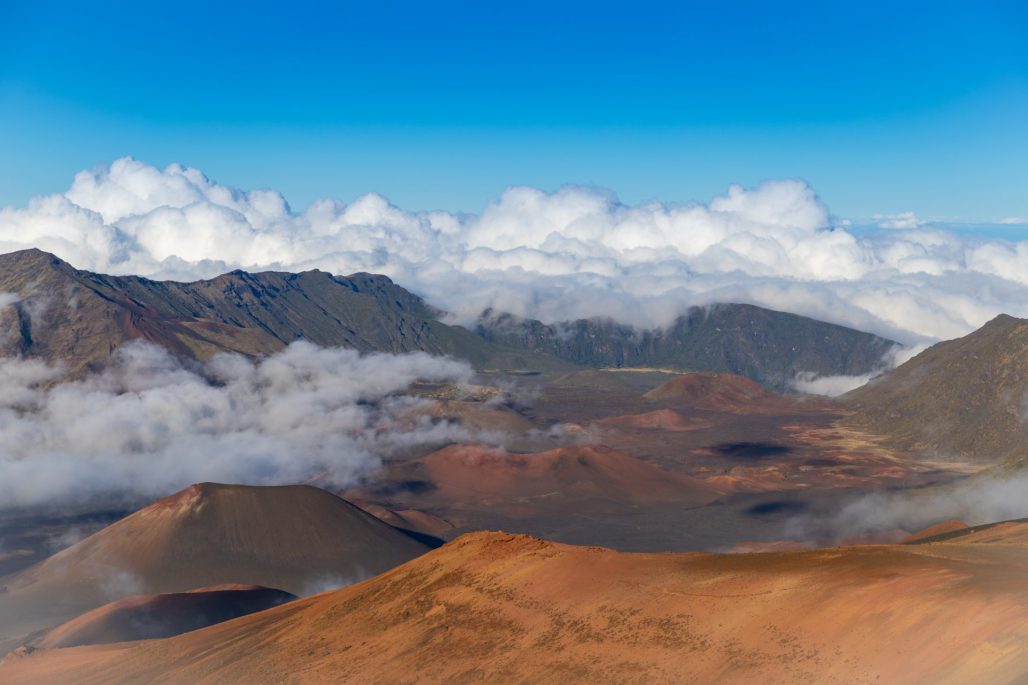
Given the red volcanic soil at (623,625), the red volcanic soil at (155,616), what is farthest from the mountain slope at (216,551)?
the red volcanic soil at (623,625)

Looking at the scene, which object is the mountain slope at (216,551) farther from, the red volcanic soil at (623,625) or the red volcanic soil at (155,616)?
the red volcanic soil at (623,625)

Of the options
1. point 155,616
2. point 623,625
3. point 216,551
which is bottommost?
point 155,616

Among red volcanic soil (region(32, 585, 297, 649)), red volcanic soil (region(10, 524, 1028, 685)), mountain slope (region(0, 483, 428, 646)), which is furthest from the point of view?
mountain slope (region(0, 483, 428, 646))

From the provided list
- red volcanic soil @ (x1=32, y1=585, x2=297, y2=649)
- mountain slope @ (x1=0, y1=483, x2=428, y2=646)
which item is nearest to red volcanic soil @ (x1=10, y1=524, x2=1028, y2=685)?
red volcanic soil @ (x1=32, y1=585, x2=297, y2=649)

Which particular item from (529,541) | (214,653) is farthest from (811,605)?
(214,653)

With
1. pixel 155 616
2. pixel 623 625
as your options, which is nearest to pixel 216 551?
pixel 155 616

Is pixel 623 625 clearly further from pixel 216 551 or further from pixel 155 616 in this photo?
pixel 216 551

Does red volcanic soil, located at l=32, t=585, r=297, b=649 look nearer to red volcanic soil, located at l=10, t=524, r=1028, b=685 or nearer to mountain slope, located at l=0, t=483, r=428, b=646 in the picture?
red volcanic soil, located at l=10, t=524, r=1028, b=685
